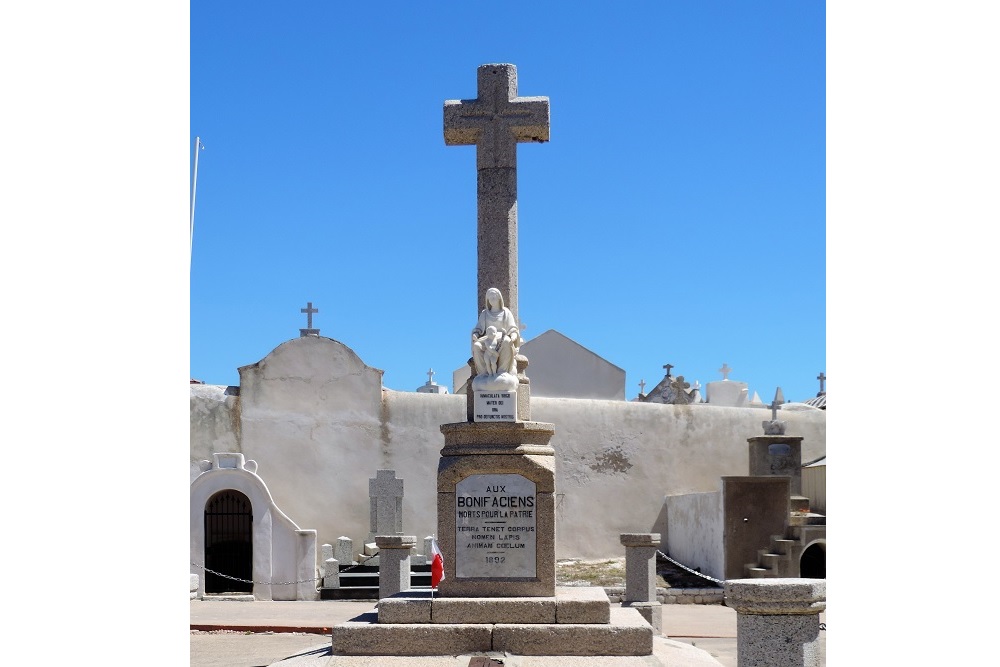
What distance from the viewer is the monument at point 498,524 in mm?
7953

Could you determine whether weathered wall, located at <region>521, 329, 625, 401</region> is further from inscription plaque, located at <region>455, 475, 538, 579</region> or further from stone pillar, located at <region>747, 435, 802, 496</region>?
inscription plaque, located at <region>455, 475, 538, 579</region>

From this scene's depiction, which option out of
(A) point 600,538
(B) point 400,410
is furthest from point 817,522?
(B) point 400,410

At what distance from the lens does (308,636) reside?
11.6 metres

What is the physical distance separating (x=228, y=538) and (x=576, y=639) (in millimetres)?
10468

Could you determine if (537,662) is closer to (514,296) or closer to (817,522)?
(514,296)

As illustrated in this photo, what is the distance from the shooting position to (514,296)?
9.84 m

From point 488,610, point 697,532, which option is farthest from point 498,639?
point 697,532

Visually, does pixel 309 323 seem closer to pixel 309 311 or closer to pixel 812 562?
pixel 309 311

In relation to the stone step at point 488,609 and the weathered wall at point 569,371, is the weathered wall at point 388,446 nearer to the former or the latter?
the weathered wall at point 569,371

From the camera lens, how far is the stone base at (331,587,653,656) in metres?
7.87

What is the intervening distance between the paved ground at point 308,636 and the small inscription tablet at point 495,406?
80.9 inches

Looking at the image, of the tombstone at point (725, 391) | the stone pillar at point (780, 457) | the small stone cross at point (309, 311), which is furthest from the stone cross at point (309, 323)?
the tombstone at point (725, 391)

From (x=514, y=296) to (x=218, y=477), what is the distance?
846 centimetres

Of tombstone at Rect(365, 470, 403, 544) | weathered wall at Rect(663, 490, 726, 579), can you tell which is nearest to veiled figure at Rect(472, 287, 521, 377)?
weathered wall at Rect(663, 490, 726, 579)
